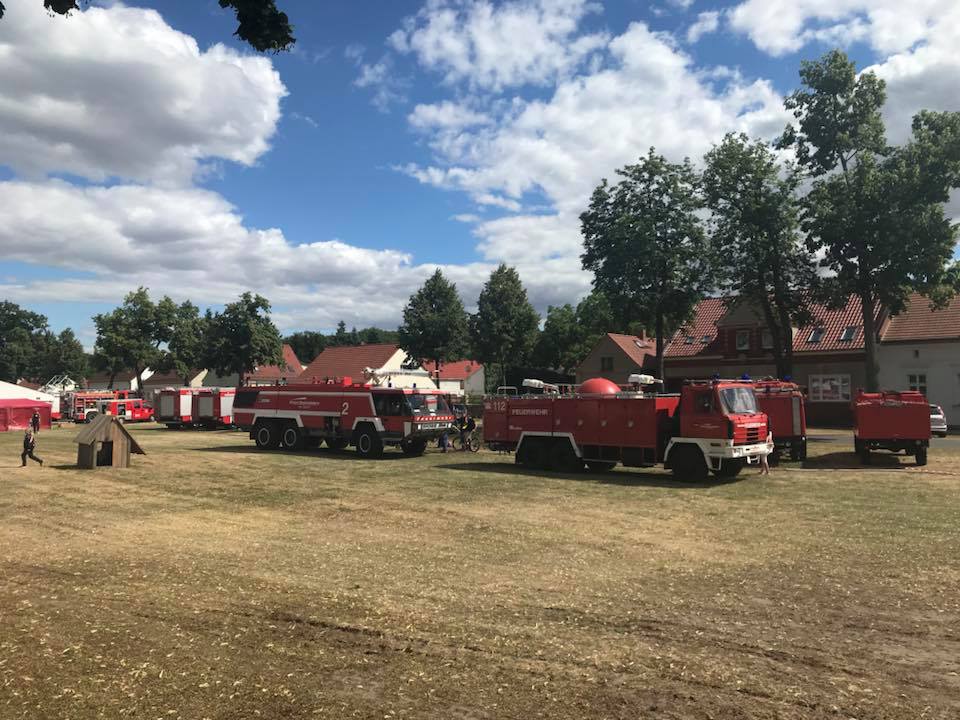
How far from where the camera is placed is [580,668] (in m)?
5.61

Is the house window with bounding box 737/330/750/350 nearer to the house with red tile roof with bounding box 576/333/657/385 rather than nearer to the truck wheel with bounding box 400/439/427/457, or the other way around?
the house with red tile roof with bounding box 576/333/657/385

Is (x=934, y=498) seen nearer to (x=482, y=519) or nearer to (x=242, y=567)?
(x=482, y=519)

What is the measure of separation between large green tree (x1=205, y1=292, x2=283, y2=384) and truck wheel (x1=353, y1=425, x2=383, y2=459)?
1273 inches

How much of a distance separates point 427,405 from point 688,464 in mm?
10540

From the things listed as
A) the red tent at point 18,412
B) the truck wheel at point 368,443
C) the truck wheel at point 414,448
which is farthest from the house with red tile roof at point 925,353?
the red tent at point 18,412

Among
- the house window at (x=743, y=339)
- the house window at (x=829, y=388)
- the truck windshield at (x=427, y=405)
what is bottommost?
the truck windshield at (x=427, y=405)

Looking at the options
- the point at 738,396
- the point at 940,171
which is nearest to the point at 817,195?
the point at 940,171

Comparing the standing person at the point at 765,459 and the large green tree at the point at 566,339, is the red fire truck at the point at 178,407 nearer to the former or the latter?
the standing person at the point at 765,459

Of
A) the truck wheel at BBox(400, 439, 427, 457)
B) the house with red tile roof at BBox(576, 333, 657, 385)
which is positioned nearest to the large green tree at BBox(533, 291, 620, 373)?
the house with red tile roof at BBox(576, 333, 657, 385)

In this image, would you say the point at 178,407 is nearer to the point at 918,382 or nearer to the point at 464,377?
the point at 918,382

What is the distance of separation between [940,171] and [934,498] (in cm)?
2291

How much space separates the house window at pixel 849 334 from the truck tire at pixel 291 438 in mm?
34461

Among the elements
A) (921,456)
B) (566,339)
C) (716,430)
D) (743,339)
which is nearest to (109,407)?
(566,339)

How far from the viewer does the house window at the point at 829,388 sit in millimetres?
41438
